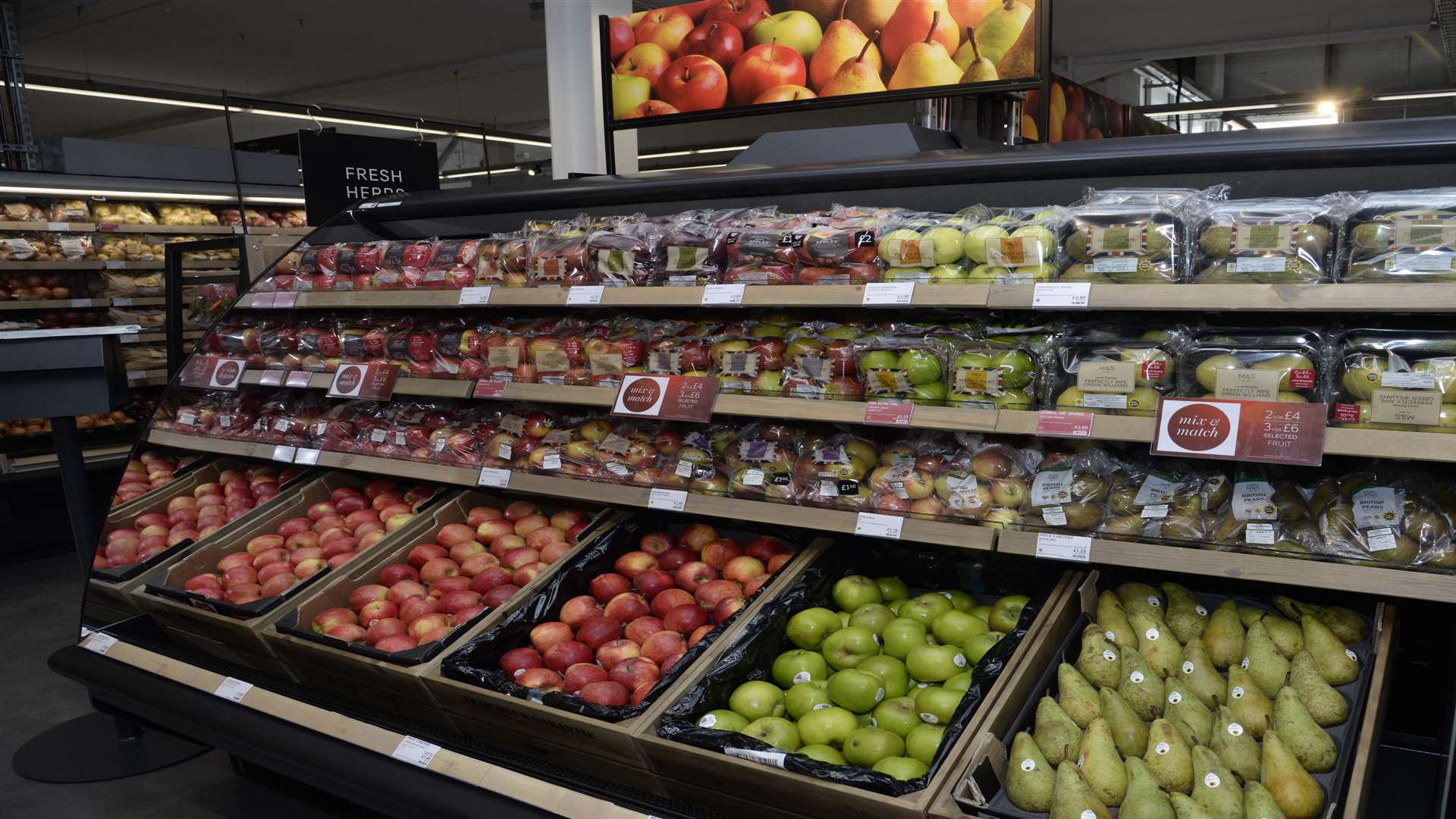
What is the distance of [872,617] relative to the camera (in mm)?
2318

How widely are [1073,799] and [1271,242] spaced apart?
3.66 feet

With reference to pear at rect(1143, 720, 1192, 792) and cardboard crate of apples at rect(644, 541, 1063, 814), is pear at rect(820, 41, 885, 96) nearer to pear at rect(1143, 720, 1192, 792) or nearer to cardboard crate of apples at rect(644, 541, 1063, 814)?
cardboard crate of apples at rect(644, 541, 1063, 814)

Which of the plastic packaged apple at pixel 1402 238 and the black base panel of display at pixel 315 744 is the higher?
the plastic packaged apple at pixel 1402 238

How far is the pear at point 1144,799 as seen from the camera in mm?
1617

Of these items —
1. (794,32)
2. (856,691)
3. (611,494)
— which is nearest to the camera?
(856,691)

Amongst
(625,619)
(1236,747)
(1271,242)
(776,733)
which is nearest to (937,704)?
(776,733)

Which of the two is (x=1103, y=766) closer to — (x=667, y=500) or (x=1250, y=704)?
(x=1250, y=704)

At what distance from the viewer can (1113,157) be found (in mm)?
2236

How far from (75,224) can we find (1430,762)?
9.00 m

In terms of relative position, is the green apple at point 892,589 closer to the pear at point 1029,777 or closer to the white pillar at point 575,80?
the pear at point 1029,777

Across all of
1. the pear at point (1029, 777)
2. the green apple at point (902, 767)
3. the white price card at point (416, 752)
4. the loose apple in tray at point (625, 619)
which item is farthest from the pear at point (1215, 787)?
the white price card at point (416, 752)

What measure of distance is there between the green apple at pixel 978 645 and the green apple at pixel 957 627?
0.02 metres

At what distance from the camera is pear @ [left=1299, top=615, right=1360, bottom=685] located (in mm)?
1916

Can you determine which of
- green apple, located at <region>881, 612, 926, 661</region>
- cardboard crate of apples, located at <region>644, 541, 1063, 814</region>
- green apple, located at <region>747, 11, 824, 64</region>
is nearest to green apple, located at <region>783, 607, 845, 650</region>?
cardboard crate of apples, located at <region>644, 541, 1063, 814</region>
